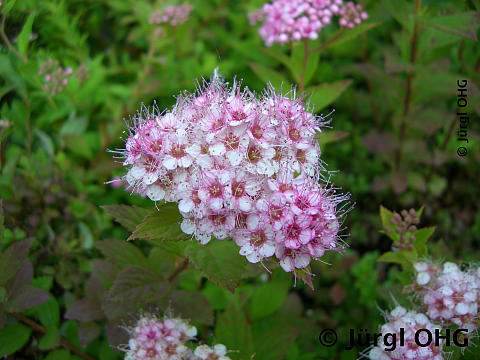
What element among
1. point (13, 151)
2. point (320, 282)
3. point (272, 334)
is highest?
point (13, 151)

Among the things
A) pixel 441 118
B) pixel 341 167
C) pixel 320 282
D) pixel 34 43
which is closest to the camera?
pixel 34 43

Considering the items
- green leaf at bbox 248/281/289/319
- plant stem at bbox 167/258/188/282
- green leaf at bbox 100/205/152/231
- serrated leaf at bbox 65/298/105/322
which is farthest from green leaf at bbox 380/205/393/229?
serrated leaf at bbox 65/298/105/322

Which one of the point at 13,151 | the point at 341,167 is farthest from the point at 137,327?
the point at 341,167

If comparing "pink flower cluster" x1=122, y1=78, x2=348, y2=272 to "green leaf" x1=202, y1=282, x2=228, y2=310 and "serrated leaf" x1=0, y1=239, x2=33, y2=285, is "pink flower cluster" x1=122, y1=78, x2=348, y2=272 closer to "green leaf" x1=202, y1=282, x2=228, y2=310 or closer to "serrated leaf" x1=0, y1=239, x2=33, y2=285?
"serrated leaf" x1=0, y1=239, x2=33, y2=285

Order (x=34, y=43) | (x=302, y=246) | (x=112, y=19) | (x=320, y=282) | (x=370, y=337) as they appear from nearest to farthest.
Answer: (x=302, y=246) → (x=370, y=337) → (x=34, y=43) → (x=320, y=282) → (x=112, y=19)

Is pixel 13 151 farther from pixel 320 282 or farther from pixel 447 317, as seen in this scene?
pixel 447 317

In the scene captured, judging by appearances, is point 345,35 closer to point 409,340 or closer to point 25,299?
point 409,340

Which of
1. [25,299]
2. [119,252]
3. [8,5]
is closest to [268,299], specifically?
[119,252]
